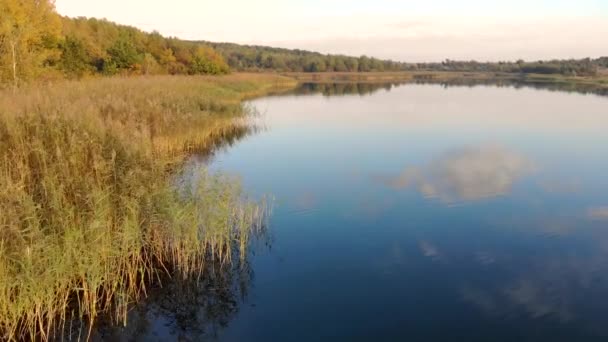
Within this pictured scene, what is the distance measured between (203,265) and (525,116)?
2309 centimetres

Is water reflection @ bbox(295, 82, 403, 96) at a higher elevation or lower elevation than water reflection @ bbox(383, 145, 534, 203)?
higher

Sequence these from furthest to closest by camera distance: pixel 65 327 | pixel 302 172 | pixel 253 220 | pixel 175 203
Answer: pixel 302 172 < pixel 253 220 < pixel 175 203 < pixel 65 327

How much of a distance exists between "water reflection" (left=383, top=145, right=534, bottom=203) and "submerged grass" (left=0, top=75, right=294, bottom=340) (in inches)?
184

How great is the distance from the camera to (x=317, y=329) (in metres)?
5.20

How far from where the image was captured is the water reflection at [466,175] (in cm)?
1032

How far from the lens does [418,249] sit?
733cm

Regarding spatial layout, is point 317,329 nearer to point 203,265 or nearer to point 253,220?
point 203,265

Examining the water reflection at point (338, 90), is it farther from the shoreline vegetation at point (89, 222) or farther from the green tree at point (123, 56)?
the shoreline vegetation at point (89, 222)

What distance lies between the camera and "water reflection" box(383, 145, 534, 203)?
1032 centimetres

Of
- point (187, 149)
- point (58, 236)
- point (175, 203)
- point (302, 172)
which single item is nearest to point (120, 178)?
point (175, 203)

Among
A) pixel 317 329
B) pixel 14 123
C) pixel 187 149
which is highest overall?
pixel 14 123

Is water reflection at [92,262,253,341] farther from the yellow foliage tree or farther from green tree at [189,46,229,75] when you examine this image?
green tree at [189,46,229,75]

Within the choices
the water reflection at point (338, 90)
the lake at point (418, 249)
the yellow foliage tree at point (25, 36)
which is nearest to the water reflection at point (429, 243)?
the lake at point (418, 249)

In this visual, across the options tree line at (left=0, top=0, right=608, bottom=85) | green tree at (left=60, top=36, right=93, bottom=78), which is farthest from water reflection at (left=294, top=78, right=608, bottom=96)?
green tree at (left=60, top=36, right=93, bottom=78)
